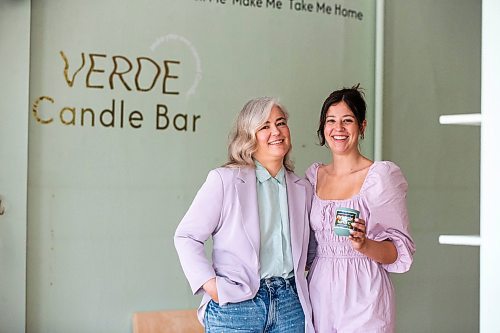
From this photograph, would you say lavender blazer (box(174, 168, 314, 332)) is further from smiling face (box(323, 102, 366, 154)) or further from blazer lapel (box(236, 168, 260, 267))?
smiling face (box(323, 102, 366, 154))

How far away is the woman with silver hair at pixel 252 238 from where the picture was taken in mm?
2748

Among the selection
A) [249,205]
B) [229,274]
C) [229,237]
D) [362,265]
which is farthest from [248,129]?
[362,265]

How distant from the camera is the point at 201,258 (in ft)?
9.21

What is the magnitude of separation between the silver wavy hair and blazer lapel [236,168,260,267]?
0.17 ft

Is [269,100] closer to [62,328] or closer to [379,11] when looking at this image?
[62,328]

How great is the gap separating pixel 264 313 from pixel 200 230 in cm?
36

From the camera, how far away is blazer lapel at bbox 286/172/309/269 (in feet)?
9.23

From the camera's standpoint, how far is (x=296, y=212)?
2.90 m

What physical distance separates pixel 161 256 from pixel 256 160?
1.26 metres

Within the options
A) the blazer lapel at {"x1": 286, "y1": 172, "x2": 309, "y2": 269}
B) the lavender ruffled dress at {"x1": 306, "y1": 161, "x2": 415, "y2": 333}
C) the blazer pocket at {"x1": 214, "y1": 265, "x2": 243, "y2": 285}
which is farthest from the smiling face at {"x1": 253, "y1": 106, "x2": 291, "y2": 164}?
the blazer pocket at {"x1": 214, "y1": 265, "x2": 243, "y2": 285}

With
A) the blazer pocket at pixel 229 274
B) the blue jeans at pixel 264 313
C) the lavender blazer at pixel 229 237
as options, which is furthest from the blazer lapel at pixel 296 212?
the blazer pocket at pixel 229 274

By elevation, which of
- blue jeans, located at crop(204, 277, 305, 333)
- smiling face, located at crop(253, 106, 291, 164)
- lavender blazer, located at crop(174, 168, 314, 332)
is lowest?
blue jeans, located at crop(204, 277, 305, 333)

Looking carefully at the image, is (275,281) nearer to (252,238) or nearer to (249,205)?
(252,238)

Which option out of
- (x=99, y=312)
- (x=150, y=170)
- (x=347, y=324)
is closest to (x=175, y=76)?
(x=150, y=170)
